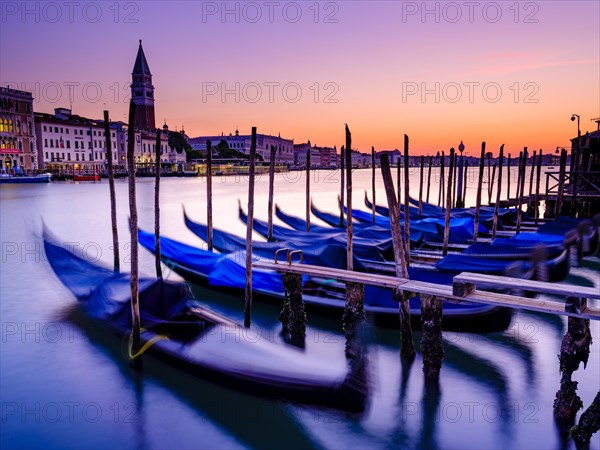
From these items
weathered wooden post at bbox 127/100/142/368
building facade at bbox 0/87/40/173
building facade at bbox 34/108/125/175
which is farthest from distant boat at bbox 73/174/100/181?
weathered wooden post at bbox 127/100/142/368

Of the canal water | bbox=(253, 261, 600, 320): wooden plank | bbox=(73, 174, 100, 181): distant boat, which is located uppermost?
bbox=(253, 261, 600, 320): wooden plank

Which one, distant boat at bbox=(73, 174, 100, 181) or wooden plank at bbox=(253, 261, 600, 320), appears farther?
distant boat at bbox=(73, 174, 100, 181)

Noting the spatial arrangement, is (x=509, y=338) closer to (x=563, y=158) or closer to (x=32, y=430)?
(x=32, y=430)

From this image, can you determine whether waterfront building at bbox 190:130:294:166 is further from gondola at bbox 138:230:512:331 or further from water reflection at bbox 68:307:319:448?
water reflection at bbox 68:307:319:448

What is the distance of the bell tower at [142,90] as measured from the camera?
71.7 metres

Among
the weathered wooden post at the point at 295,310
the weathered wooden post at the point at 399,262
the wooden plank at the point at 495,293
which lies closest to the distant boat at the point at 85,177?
the weathered wooden post at the point at 295,310

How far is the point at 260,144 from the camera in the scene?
99312mm

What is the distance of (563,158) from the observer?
46.7 ft

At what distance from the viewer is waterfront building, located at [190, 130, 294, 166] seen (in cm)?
9850

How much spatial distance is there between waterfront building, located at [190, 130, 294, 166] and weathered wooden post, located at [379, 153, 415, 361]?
283 ft

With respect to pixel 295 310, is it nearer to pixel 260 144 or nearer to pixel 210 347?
pixel 210 347

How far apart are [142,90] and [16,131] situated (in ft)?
104

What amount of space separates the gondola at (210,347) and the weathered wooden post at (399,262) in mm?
1300

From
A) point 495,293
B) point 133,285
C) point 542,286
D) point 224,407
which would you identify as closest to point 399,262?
point 495,293
